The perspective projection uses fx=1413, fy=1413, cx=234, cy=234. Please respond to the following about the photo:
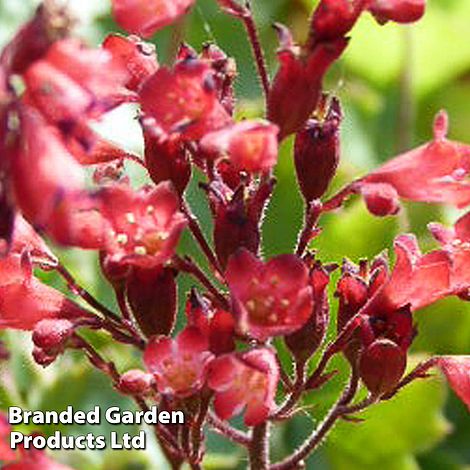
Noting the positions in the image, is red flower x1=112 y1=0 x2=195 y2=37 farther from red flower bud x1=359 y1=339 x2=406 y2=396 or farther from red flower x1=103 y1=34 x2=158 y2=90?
red flower bud x1=359 y1=339 x2=406 y2=396

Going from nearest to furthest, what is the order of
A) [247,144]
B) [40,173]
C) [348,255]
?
[40,173] → [247,144] → [348,255]

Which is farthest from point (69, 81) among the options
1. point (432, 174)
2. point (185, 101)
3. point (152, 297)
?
point (432, 174)

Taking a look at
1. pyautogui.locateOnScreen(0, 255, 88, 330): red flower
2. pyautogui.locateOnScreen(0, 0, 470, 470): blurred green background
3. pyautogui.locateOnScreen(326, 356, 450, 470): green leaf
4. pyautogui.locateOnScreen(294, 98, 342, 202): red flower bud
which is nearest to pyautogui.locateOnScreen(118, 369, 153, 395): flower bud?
pyautogui.locateOnScreen(0, 255, 88, 330): red flower

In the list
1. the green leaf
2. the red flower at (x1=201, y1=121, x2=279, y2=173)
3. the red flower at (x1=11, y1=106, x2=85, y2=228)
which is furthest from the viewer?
the green leaf

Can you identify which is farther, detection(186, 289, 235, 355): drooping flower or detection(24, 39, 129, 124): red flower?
detection(186, 289, 235, 355): drooping flower

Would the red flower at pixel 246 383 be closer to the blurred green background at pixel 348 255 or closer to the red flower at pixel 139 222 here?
the red flower at pixel 139 222

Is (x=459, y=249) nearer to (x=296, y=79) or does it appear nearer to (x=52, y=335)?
(x=296, y=79)

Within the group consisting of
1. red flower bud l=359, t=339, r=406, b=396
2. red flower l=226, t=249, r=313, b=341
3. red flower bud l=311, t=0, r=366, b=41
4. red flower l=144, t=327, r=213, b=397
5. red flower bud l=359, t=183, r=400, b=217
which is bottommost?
red flower bud l=359, t=339, r=406, b=396
